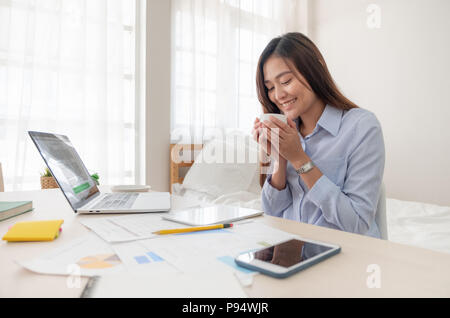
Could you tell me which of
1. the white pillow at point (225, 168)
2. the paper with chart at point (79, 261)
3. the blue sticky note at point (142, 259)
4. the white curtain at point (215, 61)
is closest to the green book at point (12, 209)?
the paper with chart at point (79, 261)

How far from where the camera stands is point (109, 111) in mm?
2182

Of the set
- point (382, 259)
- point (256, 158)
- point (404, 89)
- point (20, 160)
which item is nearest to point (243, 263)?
point (382, 259)

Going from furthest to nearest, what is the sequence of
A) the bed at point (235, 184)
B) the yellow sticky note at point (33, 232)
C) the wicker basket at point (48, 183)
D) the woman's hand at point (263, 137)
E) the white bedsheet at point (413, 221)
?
the wicker basket at point (48, 183) → the bed at point (235, 184) → the white bedsheet at point (413, 221) → the woman's hand at point (263, 137) → the yellow sticky note at point (33, 232)

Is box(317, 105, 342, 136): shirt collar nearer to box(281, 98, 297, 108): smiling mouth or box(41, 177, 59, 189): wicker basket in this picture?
box(281, 98, 297, 108): smiling mouth

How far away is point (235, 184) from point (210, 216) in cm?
133

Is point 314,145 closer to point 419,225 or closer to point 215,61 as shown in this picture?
point 419,225

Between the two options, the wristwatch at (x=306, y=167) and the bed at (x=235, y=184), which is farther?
the bed at (x=235, y=184)

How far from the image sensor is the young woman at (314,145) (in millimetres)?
805

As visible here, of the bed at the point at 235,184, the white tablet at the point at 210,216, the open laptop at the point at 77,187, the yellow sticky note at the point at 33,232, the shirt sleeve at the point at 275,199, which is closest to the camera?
the yellow sticky note at the point at 33,232

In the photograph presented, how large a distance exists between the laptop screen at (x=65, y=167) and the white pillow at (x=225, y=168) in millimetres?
1046

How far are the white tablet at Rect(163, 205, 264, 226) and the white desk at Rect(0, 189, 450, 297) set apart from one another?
0.62 ft

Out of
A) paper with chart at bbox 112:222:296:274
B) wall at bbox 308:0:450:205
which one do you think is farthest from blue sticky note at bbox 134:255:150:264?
wall at bbox 308:0:450:205

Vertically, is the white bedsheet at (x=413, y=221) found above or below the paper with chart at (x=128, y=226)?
below

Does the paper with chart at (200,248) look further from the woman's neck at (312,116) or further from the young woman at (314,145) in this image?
the woman's neck at (312,116)
